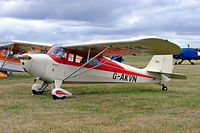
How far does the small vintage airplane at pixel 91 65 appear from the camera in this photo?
335 inches

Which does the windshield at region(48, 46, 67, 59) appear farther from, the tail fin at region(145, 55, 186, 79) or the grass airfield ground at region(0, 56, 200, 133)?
the tail fin at region(145, 55, 186, 79)

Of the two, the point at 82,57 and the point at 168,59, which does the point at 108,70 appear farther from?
the point at 168,59

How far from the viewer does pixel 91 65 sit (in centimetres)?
1012

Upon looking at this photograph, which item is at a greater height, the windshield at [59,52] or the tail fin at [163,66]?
the windshield at [59,52]

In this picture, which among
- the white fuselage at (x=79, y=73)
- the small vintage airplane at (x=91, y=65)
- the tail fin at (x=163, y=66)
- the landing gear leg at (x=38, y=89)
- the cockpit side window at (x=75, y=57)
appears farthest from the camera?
the tail fin at (x=163, y=66)

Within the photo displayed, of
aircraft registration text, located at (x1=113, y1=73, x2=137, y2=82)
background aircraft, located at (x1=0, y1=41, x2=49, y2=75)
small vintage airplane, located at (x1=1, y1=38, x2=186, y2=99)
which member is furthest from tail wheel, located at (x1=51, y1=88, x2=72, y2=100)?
background aircraft, located at (x1=0, y1=41, x2=49, y2=75)

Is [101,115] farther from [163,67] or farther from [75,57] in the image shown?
[163,67]

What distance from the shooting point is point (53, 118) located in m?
6.16

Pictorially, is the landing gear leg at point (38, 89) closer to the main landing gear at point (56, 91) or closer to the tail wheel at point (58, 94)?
the main landing gear at point (56, 91)

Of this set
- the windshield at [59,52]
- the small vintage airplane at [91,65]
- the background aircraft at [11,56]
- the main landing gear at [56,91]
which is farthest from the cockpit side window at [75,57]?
the background aircraft at [11,56]

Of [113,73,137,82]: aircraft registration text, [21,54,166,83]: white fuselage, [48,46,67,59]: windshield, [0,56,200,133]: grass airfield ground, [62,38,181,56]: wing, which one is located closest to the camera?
[0,56,200,133]: grass airfield ground

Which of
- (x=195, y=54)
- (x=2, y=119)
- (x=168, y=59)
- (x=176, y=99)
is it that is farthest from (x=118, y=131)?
(x=195, y=54)

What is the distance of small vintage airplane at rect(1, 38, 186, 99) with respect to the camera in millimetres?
8508

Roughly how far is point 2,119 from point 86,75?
4.56m
